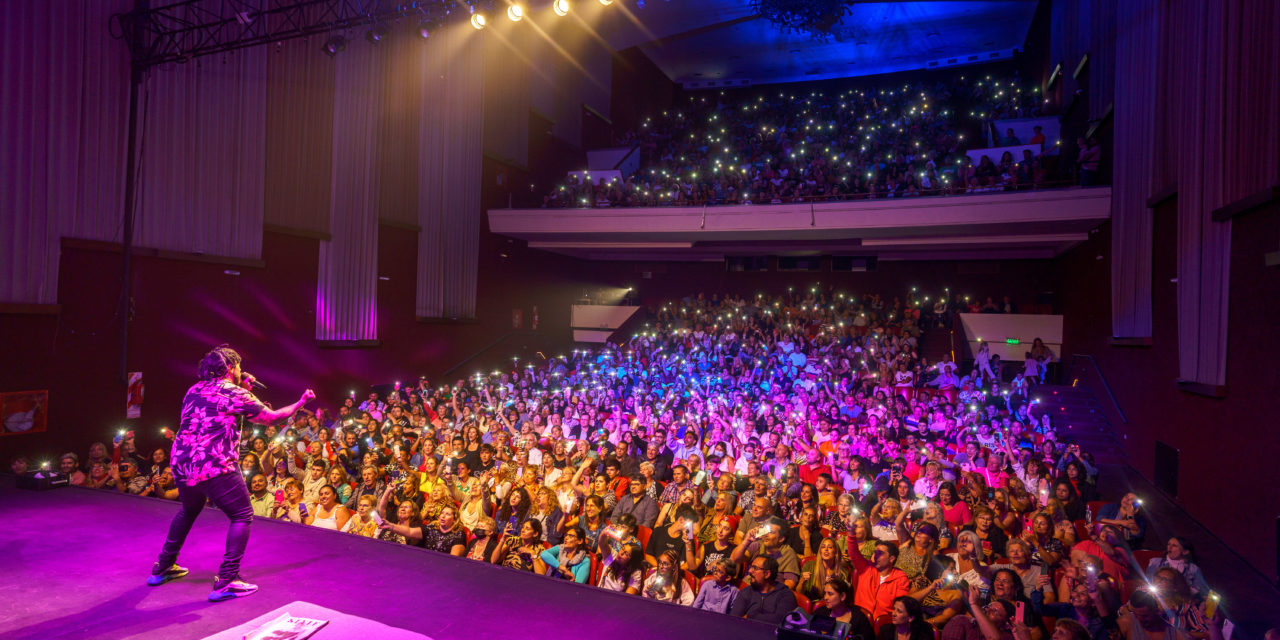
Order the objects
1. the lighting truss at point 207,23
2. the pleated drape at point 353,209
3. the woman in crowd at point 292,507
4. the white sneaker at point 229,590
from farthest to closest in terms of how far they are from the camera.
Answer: the pleated drape at point 353,209, the lighting truss at point 207,23, the woman in crowd at point 292,507, the white sneaker at point 229,590

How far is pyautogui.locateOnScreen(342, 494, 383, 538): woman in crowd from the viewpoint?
4688mm

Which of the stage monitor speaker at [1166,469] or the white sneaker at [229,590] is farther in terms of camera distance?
the stage monitor speaker at [1166,469]

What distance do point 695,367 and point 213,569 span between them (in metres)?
8.27

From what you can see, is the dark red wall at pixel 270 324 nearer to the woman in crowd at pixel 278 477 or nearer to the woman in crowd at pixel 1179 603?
the woman in crowd at pixel 278 477

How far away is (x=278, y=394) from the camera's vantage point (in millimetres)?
9703

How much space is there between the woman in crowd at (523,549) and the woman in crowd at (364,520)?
3.49 ft

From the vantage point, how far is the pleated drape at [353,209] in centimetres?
1045

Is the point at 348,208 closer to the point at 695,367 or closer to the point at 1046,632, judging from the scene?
the point at 695,367

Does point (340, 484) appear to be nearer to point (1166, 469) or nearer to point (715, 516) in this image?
point (715, 516)

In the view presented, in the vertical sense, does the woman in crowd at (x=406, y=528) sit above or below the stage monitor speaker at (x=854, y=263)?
below

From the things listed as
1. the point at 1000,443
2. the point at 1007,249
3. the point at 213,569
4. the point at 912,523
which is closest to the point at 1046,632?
the point at 912,523

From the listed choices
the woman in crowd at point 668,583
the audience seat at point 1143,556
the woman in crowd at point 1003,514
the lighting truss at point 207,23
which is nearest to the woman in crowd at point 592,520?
the woman in crowd at point 668,583

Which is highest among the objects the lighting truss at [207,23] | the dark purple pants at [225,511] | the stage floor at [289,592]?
the lighting truss at [207,23]

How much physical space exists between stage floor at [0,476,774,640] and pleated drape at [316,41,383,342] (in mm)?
6741
